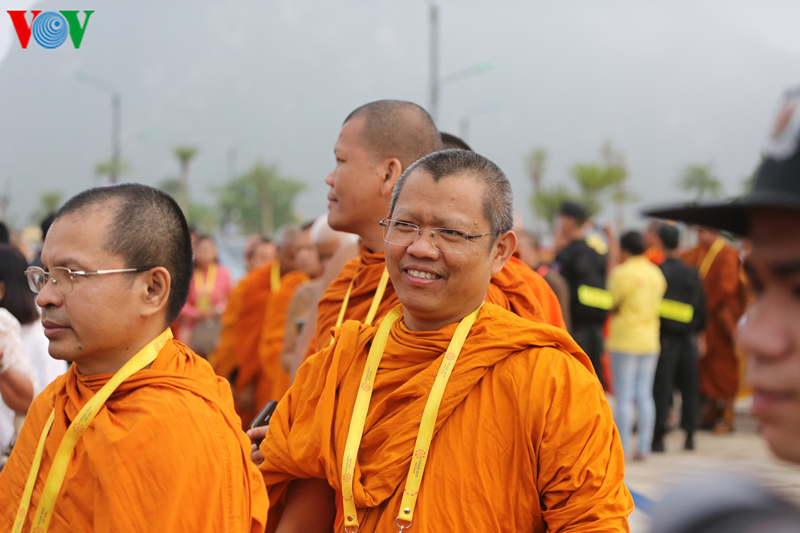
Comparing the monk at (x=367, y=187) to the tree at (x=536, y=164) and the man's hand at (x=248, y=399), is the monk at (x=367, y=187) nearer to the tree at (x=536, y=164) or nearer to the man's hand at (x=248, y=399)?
the man's hand at (x=248, y=399)

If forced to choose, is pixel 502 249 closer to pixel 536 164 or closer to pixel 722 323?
pixel 722 323

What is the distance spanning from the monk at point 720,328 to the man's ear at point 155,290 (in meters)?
7.39

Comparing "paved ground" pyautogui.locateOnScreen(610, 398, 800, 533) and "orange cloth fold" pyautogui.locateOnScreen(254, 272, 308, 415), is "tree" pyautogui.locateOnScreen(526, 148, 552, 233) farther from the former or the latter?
"orange cloth fold" pyautogui.locateOnScreen(254, 272, 308, 415)

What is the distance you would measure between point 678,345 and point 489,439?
6449 mm

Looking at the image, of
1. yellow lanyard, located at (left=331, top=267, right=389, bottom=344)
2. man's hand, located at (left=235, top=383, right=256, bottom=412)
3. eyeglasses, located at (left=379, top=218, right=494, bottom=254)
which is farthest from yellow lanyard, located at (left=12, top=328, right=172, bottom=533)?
man's hand, located at (left=235, top=383, right=256, bottom=412)

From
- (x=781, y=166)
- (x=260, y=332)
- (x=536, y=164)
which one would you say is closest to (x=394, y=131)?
(x=781, y=166)

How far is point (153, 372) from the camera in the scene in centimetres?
193

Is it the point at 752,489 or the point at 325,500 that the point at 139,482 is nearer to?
the point at 325,500

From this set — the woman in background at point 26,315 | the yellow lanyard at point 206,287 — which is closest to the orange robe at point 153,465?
the woman in background at point 26,315

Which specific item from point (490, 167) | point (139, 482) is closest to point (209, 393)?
point (139, 482)

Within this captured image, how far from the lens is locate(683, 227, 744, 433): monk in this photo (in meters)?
8.44

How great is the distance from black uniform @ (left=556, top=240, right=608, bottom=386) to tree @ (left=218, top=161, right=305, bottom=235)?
2691 inches

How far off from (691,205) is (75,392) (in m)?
1.65

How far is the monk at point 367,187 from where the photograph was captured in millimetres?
2994
